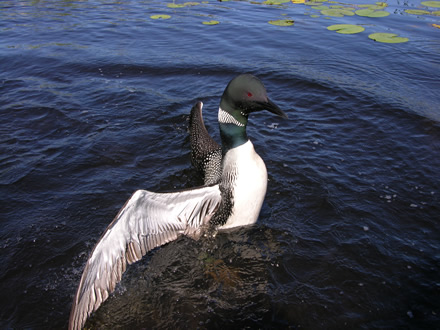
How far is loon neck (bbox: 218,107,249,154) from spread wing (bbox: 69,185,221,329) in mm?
527

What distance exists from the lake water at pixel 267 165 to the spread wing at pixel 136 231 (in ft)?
1.14

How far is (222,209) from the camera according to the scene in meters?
3.85

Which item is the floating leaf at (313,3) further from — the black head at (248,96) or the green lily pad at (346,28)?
the black head at (248,96)

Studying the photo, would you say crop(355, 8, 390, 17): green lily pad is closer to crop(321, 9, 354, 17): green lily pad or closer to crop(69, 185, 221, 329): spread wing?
crop(321, 9, 354, 17): green lily pad

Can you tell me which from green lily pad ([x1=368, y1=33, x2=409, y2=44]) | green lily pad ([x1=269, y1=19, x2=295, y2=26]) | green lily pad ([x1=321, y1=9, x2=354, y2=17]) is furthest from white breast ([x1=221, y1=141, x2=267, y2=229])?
green lily pad ([x1=321, y1=9, x2=354, y2=17])

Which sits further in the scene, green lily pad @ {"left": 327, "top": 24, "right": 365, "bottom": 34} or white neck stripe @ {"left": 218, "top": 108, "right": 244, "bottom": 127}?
green lily pad @ {"left": 327, "top": 24, "right": 365, "bottom": 34}

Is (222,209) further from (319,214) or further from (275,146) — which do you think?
(275,146)

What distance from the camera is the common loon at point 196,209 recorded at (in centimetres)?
304

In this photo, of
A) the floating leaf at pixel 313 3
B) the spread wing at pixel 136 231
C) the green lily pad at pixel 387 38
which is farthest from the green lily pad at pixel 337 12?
the spread wing at pixel 136 231

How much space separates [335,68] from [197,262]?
5589 mm

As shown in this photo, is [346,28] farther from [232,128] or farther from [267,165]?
[232,128]

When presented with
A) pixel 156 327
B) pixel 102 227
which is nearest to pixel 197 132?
pixel 102 227

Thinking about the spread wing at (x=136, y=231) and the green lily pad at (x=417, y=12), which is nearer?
the spread wing at (x=136, y=231)

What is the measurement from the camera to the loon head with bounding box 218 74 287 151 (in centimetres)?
334
